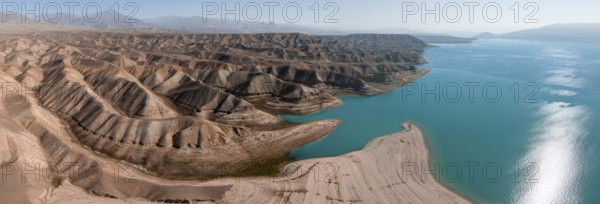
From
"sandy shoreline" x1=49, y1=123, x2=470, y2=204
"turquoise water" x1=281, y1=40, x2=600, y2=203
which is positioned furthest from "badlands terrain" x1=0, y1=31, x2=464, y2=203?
"turquoise water" x1=281, y1=40, x2=600, y2=203

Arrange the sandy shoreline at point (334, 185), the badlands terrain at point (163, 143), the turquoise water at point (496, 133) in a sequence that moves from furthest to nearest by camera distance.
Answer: the turquoise water at point (496, 133), the badlands terrain at point (163, 143), the sandy shoreline at point (334, 185)

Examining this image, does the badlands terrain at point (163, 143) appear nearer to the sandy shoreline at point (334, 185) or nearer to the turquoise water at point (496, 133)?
the sandy shoreline at point (334, 185)

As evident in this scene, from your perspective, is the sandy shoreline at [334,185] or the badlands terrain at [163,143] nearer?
the sandy shoreline at [334,185]

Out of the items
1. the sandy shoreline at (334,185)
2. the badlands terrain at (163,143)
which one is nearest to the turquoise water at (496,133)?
the sandy shoreline at (334,185)

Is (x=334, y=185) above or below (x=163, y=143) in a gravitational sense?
below

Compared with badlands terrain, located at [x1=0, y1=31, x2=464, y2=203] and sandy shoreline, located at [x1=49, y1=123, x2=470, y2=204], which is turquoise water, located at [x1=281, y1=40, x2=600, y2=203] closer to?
sandy shoreline, located at [x1=49, y1=123, x2=470, y2=204]

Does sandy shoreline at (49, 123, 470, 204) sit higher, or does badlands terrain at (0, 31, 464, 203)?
badlands terrain at (0, 31, 464, 203)

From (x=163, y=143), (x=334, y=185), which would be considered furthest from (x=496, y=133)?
(x=163, y=143)

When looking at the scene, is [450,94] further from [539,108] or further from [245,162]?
[245,162]

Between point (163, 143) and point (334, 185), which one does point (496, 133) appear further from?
point (163, 143)
